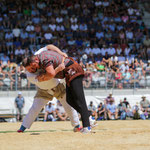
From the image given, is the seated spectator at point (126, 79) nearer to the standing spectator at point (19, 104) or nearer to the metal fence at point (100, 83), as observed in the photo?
the metal fence at point (100, 83)

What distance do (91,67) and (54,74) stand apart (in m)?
9.29

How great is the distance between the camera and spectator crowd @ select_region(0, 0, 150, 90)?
17078mm

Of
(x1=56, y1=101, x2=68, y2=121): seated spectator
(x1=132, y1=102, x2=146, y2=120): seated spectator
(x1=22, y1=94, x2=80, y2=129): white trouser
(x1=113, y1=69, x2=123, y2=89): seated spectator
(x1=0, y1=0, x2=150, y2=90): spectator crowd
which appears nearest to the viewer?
(x1=22, y1=94, x2=80, y2=129): white trouser

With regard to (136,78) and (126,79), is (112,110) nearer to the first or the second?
(126,79)

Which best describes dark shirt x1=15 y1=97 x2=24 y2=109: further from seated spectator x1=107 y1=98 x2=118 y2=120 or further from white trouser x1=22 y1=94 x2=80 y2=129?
white trouser x1=22 y1=94 x2=80 y2=129

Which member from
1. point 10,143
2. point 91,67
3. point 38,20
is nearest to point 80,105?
point 10,143

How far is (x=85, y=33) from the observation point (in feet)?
65.3

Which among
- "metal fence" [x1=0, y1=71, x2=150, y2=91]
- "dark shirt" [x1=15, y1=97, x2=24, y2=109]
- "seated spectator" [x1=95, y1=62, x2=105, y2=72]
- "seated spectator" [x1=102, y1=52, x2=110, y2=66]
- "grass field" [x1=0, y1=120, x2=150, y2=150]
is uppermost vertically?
"seated spectator" [x1=102, y1=52, x2=110, y2=66]

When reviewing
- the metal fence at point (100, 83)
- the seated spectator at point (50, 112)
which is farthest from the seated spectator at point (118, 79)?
the seated spectator at point (50, 112)

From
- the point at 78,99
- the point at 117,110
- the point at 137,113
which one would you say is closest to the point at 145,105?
the point at 137,113

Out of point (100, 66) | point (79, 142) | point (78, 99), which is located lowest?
point (79, 142)

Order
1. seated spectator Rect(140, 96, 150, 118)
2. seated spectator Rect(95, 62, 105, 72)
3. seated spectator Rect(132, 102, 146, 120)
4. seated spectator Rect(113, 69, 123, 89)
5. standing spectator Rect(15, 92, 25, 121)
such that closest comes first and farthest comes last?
standing spectator Rect(15, 92, 25, 121) → seated spectator Rect(132, 102, 146, 120) → seated spectator Rect(140, 96, 150, 118) → seated spectator Rect(113, 69, 123, 89) → seated spectator Rect(95, 62, 105, 72)

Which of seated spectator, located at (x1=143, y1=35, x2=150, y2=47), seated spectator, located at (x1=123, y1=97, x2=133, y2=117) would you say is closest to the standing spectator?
seated spectator, located at (x1=123, y1=97, x2=133, y2=117)

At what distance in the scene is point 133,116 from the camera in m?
15.0
